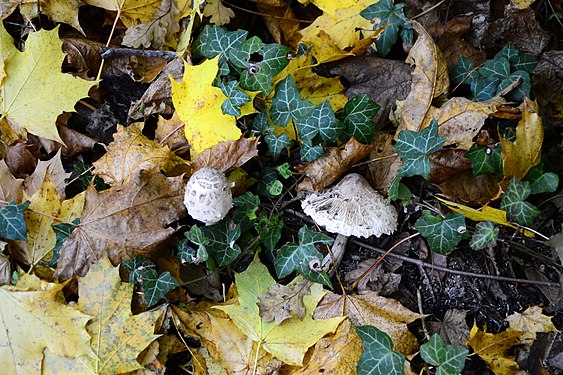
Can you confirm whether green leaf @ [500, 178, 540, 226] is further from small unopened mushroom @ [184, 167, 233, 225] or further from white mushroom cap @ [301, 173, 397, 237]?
small unopened mushroom @ [184, 167, 233, 225]

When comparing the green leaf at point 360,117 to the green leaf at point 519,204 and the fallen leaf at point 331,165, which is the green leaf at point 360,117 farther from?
the green leaf at point 519,204

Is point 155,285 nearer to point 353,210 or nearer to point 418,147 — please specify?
point 353,210

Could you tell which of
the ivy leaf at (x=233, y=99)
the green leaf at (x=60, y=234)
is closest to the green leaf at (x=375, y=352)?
the ivy leaf at (x=233, y=99)

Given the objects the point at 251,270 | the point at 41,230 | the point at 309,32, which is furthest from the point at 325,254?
the point at 41,230

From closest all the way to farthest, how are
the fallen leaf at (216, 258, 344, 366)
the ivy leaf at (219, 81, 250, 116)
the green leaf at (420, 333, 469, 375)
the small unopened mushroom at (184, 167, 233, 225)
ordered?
the green leaf at (420, 333, 469, 375)
the small unopened mushroom at (184, 167, 233, 225)
the fallen leaf at (216, 258, 344, 366)
the ivy leaf at (219, 81, 250, 116)

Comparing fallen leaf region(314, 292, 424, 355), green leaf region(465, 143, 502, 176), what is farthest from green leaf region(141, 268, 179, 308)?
green leaf region(465, 143, 502, 176)

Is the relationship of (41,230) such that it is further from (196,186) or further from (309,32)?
(309,32)

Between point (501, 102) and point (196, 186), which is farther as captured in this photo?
point (501, 102)
